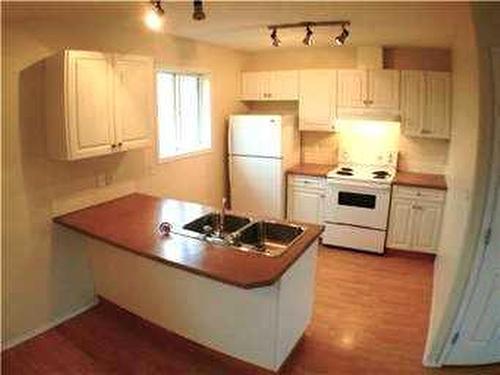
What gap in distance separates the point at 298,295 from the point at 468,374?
1292 millimetres

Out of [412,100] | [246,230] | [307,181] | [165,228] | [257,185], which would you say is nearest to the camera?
[165,228]

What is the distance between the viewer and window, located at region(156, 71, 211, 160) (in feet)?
14.5

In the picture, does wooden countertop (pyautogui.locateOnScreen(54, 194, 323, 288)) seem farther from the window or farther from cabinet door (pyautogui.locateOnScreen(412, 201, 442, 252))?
cabinet door (pyautogui.locateOnScreen(412, 201, 442, 252))

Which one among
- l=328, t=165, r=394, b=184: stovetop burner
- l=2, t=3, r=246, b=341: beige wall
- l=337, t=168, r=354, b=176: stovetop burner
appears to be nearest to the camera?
l=2, t=3, r=246, b=341: beige wall

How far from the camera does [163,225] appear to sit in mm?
2896

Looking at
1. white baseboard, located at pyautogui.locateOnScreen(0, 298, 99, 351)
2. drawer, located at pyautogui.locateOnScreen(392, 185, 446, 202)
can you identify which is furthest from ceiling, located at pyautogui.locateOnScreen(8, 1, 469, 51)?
white baseboard, located at pyautogui.locateOnScreen(0, 298, 99, 351)

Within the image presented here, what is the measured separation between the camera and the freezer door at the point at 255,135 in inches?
193

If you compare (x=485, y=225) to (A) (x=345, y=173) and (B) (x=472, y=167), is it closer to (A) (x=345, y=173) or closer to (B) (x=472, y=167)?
(B) (x=472, y=167)

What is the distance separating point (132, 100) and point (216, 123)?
188cm

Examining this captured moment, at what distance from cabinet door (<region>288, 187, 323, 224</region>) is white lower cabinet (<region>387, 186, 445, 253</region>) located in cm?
88

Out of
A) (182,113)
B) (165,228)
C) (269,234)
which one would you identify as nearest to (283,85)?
(182,113)

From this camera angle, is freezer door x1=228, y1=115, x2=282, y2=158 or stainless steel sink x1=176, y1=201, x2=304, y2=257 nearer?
stainless steel sink x1=176, y1=201, x2=304, y2=257

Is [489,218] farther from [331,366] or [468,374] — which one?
[331,366]

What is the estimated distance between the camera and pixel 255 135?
16.5ft
